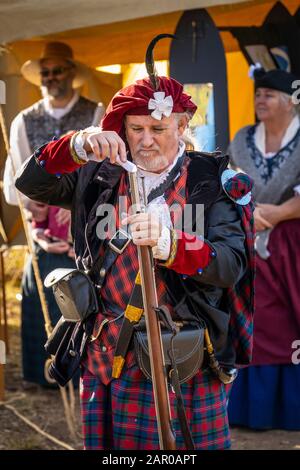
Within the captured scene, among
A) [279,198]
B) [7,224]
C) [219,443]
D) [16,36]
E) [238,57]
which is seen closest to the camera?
[219,443]

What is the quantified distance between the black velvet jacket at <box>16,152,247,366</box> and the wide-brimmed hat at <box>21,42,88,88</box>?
9.69 feet

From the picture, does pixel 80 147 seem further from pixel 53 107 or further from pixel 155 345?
pixel 53 107

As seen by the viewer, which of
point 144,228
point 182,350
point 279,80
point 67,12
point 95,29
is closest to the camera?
point 144,228

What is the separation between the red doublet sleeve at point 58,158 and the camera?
2.93m

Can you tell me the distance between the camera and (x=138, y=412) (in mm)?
3072

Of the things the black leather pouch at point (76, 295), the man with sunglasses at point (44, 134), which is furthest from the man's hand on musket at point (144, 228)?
the man with sunglasses at point (44, 134)

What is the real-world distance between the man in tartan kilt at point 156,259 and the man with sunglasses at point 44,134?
2577 mm

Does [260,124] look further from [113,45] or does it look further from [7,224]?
[7,224]

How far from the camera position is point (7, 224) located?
253 inches

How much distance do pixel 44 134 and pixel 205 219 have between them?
3.04 metres

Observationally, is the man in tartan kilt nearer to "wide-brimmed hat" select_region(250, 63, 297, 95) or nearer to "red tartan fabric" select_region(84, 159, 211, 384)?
"red tartan fabric" select_region(84, 159, 211, 384)

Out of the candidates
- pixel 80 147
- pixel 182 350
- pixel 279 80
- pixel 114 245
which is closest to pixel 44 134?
pixel 279 80

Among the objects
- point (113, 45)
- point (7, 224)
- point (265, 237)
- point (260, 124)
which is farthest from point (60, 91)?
point (265, 237)
